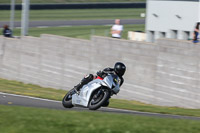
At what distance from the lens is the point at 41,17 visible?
44000 millimetres

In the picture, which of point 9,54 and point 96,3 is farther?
point 96,3

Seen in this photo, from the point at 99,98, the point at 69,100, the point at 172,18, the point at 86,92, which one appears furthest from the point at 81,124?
the point at 172,18

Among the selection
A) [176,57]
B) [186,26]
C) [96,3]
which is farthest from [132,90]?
[96,3]

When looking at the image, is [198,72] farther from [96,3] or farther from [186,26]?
[96,3]

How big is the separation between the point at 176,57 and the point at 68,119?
9.52 meters

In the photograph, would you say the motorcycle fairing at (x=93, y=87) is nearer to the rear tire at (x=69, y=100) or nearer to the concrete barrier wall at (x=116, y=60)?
the rear tire at (x=69, y=100)

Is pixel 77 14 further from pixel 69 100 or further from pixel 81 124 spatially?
pixel 81 124

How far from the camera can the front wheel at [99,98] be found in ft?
40.3

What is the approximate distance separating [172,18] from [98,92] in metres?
14.6

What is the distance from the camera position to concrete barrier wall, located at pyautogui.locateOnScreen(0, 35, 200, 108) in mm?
17891

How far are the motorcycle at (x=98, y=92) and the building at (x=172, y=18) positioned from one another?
12820 mm

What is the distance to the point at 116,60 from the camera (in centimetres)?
2094

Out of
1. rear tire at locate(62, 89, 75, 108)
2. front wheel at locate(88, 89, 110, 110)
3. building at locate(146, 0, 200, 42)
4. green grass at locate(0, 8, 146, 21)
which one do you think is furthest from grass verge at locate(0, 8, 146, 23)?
front wheel at locate(88, 89, 110, 110)

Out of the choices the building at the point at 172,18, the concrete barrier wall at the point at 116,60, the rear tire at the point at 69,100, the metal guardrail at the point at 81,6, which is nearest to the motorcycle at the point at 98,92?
the rear tire at the point at 69,100
